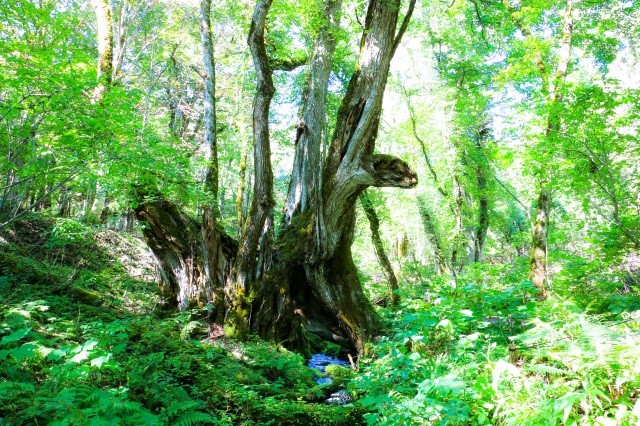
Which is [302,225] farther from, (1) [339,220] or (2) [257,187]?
(2) [257,187]

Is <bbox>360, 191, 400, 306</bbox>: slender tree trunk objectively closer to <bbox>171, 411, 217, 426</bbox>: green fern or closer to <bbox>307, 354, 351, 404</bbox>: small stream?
<bbox>307, 354, 351, 404</bbox>: small stream

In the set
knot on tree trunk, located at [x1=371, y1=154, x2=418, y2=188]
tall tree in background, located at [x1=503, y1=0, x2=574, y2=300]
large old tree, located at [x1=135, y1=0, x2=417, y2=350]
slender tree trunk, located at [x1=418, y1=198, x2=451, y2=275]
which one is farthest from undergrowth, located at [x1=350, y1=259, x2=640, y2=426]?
slender tree trunk, located at [x1=418, y1=198, x2=451, y2=275]

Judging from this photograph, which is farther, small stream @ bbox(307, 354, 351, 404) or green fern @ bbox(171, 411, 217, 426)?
small stream @ bbox(307, 354, 351, 404)

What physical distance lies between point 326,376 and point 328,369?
0.49ft

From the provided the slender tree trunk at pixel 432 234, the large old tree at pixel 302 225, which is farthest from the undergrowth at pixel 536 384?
the slender tree trunk at pixel 432 234

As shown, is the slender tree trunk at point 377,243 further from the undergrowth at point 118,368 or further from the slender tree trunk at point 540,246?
the undergrowth at point 118,368

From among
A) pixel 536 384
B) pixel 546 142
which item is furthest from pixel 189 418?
pixel 546 142

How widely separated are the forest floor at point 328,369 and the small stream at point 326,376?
0.37ft

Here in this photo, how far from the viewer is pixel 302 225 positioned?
7035mm

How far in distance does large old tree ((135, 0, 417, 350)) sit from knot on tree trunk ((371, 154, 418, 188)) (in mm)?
18

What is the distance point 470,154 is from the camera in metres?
15.1

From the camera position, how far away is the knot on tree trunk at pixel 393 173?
22.0 feet

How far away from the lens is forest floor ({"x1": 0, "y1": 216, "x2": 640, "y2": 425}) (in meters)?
2.09

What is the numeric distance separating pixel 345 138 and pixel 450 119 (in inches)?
324
